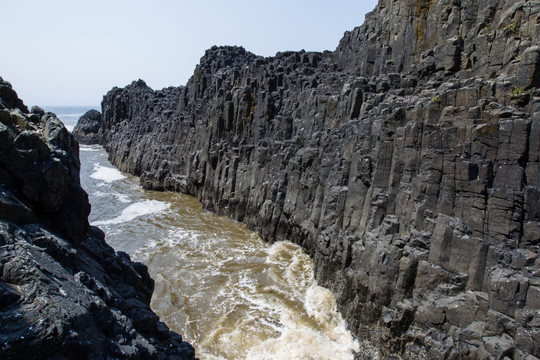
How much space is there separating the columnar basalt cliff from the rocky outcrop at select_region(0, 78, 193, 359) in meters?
9.79

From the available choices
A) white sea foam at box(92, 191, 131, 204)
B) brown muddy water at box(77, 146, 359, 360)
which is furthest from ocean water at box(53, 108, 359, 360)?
white sea foam at box(92, 191, 131, 204)

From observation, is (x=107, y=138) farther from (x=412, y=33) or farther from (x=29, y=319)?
(x=29, y=319)

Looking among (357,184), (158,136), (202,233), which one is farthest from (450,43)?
(158,136)

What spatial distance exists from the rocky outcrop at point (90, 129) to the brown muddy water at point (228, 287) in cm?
6730

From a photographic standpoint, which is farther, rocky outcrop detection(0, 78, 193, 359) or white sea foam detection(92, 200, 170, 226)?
white sea foam detection(92, 200, 170, 226)

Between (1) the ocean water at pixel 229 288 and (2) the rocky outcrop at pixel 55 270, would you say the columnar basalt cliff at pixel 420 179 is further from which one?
(2) the rocky outcrop at pixel 55 270

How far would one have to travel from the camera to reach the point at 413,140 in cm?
1758

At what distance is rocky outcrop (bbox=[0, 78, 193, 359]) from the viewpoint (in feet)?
21.6

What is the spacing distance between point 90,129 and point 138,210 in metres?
71.3

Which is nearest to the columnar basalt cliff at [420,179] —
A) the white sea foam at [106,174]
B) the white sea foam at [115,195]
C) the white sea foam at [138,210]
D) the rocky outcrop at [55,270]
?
the white sea foam at [138,210]

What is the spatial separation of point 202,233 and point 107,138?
63.9 metres

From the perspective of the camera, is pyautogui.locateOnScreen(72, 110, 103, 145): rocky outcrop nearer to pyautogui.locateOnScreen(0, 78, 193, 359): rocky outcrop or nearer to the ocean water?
the ocean water

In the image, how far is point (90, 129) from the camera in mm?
99375

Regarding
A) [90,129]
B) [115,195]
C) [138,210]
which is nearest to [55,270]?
[138,210]
